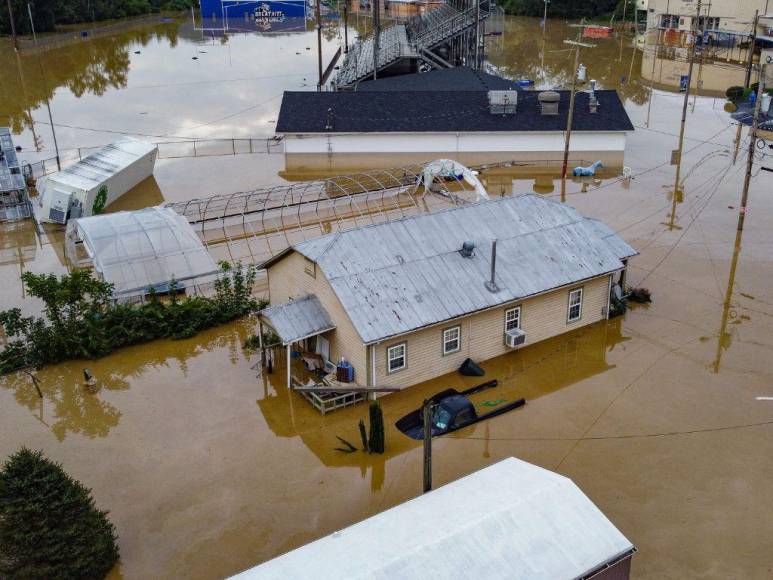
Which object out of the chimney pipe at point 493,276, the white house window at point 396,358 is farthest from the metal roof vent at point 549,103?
the white house window at point 396,358

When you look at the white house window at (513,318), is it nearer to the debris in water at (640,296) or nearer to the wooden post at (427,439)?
the debris in water at (640,296)

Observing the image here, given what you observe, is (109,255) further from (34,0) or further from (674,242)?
(34,0)

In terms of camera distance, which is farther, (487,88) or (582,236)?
(487,88)

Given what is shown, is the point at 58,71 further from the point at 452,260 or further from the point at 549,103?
the point at 452,260

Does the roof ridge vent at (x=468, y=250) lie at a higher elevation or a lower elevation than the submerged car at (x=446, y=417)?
higher

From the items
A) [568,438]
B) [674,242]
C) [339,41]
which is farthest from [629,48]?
[568,438]

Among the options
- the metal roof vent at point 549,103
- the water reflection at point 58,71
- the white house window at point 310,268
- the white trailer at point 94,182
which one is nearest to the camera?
the white house window at point 310,268

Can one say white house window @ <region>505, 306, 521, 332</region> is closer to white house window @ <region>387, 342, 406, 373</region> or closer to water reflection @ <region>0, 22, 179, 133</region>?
white house window @ <region>387, 342, 406, 373</region>
